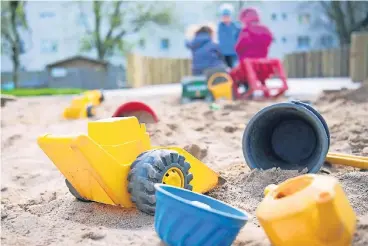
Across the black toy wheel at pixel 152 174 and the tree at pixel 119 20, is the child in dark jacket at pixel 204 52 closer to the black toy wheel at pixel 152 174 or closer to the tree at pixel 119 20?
the black toy wheel at pixel 152 174

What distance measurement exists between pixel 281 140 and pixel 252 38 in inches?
226

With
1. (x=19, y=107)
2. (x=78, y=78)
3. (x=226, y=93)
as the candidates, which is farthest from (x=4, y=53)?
(x=226, y=93)

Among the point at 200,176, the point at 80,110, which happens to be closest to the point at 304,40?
the point at 80,110

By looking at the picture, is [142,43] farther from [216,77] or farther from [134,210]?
[134,210]

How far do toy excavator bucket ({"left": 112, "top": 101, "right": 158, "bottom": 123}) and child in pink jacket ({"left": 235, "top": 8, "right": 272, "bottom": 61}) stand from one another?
453 centimetres

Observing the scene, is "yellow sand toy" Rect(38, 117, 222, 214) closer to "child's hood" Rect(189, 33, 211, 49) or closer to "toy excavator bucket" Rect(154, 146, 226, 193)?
"toy excavator bucket" Rect(154, 146, 226, 193)

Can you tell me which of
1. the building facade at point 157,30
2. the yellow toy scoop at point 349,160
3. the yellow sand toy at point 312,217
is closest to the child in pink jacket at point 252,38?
the yellow toy scoop at point 349,160

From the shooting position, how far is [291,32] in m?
30.9

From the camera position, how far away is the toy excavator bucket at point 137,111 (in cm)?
372

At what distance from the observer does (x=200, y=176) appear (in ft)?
8.30

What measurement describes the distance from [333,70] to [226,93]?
12831 mm

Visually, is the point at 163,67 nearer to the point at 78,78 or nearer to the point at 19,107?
the point at 78,78

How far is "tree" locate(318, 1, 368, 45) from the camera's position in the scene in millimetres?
25688

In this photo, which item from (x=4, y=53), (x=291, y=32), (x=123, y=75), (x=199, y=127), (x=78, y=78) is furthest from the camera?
(x=291, y=32)
